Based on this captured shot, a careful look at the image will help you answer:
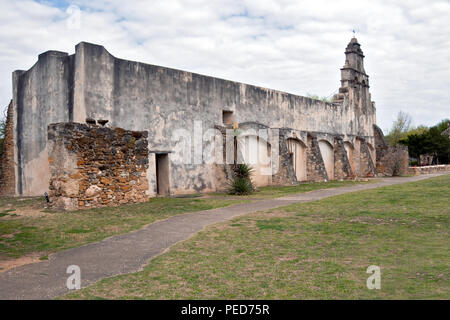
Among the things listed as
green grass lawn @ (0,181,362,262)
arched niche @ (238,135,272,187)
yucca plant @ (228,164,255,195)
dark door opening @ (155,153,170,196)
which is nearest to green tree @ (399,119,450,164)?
arched niche @ (238,135,272,187)

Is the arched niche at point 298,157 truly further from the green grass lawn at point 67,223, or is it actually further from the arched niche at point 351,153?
the green grass lawn at point 67,223

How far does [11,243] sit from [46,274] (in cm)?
235

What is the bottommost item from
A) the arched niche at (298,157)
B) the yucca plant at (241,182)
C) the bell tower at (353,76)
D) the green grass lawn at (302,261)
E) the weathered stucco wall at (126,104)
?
the green grass lawn at (302,261)

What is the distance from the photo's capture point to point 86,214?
9922 mm

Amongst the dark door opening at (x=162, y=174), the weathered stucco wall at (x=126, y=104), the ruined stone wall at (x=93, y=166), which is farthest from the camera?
the dark door opening at (x=162, y=174)

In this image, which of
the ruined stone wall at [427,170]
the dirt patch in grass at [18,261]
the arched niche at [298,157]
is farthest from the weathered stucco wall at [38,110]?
→ the ruined stone wall at [427,170]

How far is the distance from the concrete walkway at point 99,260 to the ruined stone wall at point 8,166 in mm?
10382

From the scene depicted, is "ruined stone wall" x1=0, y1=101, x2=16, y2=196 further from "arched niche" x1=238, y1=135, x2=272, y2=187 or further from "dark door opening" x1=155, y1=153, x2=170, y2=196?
"arched niche" x1=238, y1=135, x2=272, y2=187

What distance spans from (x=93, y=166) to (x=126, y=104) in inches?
152

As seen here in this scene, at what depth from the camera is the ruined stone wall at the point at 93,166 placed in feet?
34.7

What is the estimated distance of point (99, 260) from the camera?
5.72 m

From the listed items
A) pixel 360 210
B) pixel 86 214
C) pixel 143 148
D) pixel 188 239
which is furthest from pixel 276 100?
pixel 188 239

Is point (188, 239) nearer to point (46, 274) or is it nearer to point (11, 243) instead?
point (46, 274)
